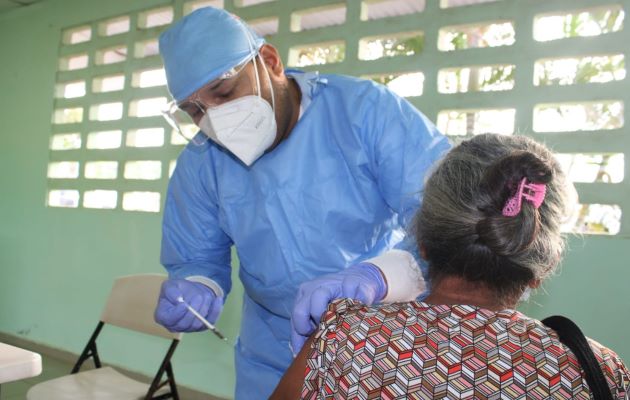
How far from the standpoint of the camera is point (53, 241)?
370 centimetres

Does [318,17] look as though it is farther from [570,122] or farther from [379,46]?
[570,122]

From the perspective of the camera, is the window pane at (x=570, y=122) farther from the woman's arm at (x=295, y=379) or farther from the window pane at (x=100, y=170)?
the window pane at (x=100, y=170)

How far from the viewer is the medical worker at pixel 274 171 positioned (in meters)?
1.22

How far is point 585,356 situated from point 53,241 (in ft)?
11.6

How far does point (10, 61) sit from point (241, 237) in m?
3.42

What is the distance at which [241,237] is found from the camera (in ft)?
4.30

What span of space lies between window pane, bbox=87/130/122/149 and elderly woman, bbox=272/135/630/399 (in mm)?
2819

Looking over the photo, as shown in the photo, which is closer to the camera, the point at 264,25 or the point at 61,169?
the point at 264,25

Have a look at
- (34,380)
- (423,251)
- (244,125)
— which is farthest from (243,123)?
(34,380)

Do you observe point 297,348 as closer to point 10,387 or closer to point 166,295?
point 166,295

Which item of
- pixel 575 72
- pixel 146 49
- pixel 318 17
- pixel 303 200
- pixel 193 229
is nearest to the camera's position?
pixel 303 200

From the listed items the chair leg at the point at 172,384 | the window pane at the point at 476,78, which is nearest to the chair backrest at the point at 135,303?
the chair leg at the point at 172,384

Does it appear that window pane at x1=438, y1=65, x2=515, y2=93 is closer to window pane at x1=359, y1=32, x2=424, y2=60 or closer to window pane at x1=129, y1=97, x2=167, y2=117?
window pane at x1=359, y1=32, x2=424, y2=60

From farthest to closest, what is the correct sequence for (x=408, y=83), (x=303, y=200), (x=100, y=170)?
(x=100, y=170) < (x=408, y=83) < (x=303, y=200)
